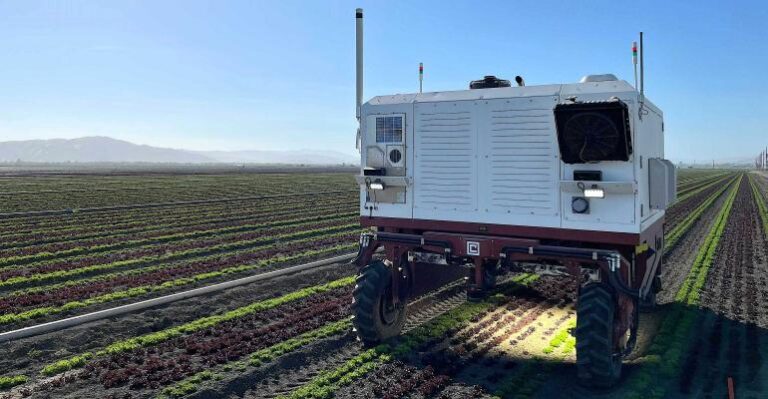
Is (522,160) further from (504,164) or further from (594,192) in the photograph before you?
(594,192)

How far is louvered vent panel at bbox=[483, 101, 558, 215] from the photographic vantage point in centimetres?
755

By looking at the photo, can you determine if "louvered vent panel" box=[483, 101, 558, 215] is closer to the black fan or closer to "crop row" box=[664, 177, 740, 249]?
the black fan

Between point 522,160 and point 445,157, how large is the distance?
1.16 metres

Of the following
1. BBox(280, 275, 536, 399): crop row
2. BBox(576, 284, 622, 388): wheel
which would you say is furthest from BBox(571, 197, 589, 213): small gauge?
BBox(280, 275, 536, 399): crop row

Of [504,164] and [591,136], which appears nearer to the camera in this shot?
[591,136]

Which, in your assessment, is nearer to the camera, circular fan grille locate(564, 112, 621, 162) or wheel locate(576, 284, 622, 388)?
circular fan grille locate(564, 112, 621, 162)

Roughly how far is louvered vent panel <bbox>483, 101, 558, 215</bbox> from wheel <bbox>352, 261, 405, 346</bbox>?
207 cm

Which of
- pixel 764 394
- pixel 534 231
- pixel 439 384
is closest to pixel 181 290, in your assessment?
pixel 439 384

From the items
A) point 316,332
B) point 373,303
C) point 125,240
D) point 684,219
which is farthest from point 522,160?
point 684,219

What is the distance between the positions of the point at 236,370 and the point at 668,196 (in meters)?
6.82

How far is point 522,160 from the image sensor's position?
7.75 meters

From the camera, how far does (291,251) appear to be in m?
18.5

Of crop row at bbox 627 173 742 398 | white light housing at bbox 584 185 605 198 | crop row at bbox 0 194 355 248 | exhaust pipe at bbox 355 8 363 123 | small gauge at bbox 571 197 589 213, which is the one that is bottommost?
crop row at bbox 627 173 742 398

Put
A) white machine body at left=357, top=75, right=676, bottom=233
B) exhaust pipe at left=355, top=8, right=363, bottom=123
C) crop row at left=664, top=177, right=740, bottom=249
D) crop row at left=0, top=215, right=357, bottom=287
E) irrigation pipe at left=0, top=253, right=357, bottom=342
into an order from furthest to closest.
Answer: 1. crop row at left=664, top=177, right=740, bottom=249
2. crop row at left=0, top=215, right=357, bottom=287
3. irrigation pipe at left=0, top=253, right=357, bottom=342
4. exhaust pipe at left=355, top=8, right=363, bottom=123
5. white machine body at left=357, top=75, right=676, bottom=233
